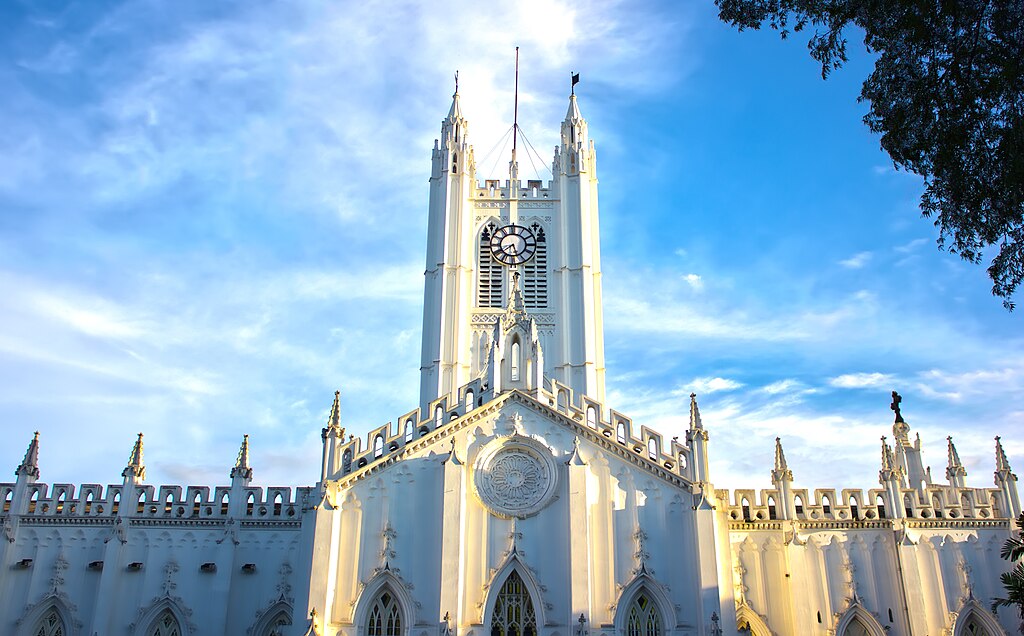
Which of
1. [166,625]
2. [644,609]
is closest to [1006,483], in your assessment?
[644,609]

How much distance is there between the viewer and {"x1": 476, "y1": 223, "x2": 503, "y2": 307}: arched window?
193 feet

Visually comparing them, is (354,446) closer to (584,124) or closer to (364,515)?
(364,515)

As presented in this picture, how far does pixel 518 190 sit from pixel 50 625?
1499 inches

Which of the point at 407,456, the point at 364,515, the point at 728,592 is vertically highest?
the point at 407,456

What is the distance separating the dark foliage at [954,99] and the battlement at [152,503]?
93.3ft

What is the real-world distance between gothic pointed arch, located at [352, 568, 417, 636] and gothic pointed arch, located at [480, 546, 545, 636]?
112 inches

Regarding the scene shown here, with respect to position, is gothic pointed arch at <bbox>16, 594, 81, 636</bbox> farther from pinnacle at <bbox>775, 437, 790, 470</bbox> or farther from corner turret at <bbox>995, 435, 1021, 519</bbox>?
corner turret at <bbox>995, 435, 1021, 519</bbox>

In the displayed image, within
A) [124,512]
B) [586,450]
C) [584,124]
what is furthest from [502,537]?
[584,124]

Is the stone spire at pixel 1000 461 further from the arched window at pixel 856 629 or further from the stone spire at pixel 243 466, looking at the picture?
the stone spire at pixel 243 466

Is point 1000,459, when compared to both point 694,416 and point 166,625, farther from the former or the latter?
point 166,625

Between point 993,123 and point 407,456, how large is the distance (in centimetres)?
2389

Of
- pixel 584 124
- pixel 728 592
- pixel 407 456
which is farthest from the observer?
pixel 584 124

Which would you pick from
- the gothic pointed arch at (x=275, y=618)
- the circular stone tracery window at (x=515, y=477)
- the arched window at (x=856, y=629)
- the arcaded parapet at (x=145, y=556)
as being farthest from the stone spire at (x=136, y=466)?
the arched window at (x=856, y=629)

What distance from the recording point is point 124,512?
39.6 metres
